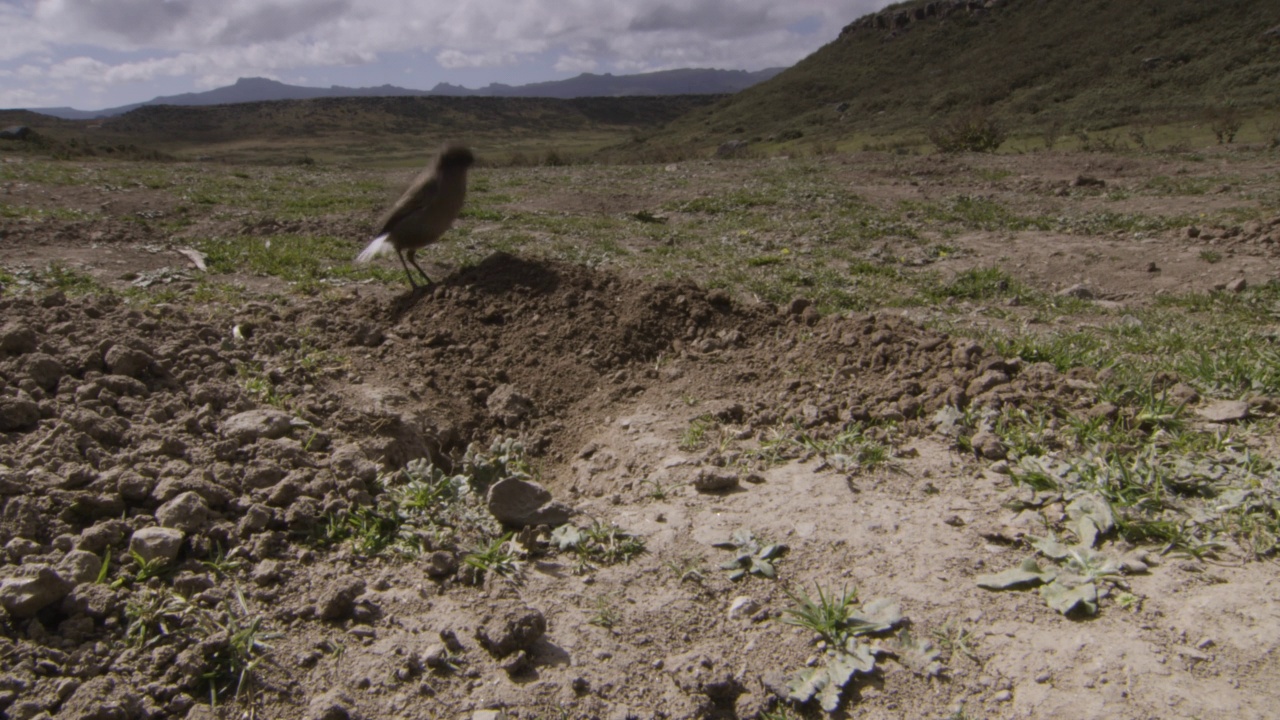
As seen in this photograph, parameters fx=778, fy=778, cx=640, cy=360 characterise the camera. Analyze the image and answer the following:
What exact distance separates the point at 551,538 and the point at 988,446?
186 cm

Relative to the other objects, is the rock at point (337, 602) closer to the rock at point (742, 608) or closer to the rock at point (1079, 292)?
the rock at point (742, 608)

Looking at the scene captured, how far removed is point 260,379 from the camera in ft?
13.7

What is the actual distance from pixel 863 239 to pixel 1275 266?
11.5 feet

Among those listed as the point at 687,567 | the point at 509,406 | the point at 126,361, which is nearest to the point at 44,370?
the point at 126,361

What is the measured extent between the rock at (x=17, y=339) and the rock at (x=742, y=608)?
12.2 ft

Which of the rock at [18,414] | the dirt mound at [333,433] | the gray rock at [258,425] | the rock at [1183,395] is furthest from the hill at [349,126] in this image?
the rock at [1183,395]

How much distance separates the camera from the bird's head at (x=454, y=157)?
6486mm

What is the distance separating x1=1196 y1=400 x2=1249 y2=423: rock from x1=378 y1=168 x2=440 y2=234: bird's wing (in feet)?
17.6

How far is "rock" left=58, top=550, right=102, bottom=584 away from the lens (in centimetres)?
241

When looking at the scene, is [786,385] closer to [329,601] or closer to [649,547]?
[649,547]

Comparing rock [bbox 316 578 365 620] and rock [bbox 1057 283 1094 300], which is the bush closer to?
rock [bbox 1057 283 1094 300]

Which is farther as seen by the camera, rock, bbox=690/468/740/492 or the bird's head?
the bird's head

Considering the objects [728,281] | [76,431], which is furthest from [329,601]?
[728,281]

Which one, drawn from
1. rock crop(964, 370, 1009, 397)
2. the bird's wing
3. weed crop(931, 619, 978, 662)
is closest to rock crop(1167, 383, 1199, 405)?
rock crop(964, 370, 1009, 397)
